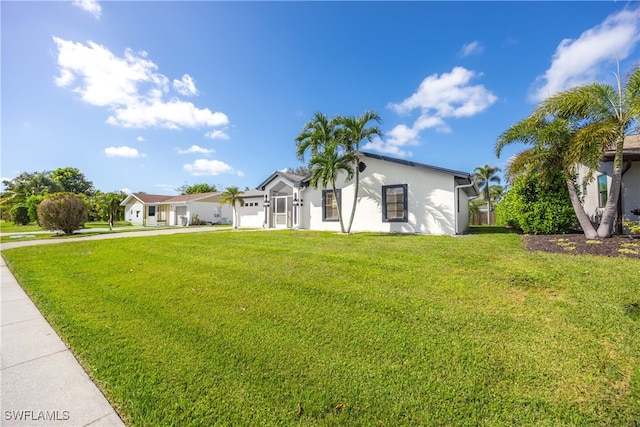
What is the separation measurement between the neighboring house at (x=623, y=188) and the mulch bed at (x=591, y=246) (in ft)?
8.22

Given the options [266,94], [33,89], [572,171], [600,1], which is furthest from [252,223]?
[600,1]

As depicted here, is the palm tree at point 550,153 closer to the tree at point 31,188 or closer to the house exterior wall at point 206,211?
the house exterior wall at point 206,211

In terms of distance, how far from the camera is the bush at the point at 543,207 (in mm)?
9547

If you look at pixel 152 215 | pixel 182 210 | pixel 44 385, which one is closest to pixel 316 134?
pixel 44 385

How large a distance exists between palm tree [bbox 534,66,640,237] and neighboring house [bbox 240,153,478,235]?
12.5 feet

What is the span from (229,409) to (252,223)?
20.3 meters

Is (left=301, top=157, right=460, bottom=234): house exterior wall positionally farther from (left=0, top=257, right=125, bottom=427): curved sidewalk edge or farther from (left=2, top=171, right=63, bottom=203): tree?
(left=2, top=171, right=63, bottom=203): tree

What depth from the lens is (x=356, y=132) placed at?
12.0 m

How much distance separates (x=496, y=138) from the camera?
10.3 m

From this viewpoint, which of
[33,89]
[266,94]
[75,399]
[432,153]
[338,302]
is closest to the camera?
[75,399]

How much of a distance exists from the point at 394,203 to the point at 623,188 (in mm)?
8291

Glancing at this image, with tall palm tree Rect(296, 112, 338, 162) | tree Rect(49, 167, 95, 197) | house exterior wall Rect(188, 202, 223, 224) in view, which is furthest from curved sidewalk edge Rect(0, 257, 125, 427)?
tree Rect(49, 167, 95, 197)

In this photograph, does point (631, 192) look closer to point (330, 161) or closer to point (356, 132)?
point (356, 132)

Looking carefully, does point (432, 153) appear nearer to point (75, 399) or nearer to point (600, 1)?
point (600, 1)
